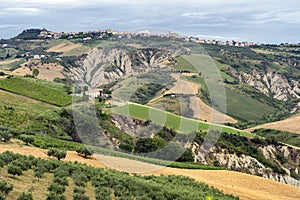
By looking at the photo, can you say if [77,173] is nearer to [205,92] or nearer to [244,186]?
[244,186]

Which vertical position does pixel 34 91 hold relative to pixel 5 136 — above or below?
below

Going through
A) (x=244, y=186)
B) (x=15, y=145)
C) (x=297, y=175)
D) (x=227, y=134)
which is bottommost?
(x=297, y=175)

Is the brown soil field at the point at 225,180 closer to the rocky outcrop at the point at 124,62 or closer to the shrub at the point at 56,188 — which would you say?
the shrub at the point at 56,188

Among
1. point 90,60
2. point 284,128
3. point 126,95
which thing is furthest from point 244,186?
point 90,60

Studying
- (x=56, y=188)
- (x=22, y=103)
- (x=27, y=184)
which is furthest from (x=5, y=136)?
(x=22, y=103)

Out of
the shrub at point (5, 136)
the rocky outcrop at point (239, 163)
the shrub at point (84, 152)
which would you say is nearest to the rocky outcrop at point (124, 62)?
the rocky outcrop at point (239, 163)

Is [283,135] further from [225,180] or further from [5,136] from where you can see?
[5,136]
